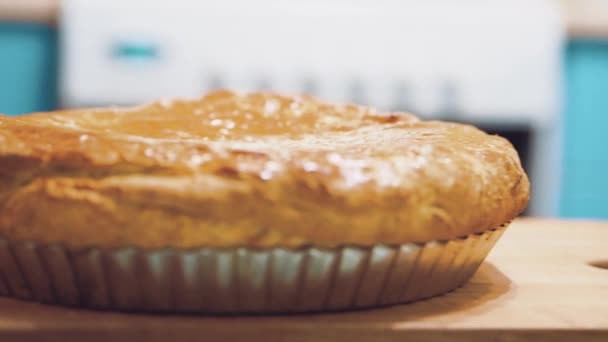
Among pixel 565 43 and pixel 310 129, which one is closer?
pixel 310 129

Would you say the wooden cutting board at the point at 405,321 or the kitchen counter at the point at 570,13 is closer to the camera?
the wooden cutting board at the point at 405,321

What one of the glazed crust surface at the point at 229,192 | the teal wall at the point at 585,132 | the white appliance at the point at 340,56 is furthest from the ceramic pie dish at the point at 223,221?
the teal wall at the point at 585,132

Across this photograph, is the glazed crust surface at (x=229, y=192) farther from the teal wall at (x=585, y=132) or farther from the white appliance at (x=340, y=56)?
the teal wall at (x=585, y=132)

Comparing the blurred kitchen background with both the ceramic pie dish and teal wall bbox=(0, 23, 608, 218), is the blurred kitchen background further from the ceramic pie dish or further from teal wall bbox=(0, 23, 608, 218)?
the ceramic pie dish

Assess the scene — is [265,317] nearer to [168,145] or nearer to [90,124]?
[168,145]

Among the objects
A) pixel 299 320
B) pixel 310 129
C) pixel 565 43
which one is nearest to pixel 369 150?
pixel 299 320

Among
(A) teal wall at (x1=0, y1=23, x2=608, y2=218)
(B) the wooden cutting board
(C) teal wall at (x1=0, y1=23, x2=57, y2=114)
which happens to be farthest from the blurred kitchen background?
(B) the wooden cutting board
